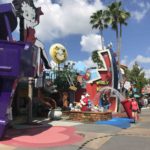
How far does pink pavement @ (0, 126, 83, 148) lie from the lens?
13121 mm

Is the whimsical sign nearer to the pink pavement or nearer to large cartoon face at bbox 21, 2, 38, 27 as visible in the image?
large cartoon face at bbox 21, 2, 38, 27

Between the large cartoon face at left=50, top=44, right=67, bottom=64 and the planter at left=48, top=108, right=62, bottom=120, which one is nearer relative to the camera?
the planter at left=48, top=108, right=62, bottom=120

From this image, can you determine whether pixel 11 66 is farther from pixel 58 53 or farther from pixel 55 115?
pixel 58 53

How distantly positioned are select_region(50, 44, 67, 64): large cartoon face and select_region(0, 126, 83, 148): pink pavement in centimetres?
1773

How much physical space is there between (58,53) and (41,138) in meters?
21.2

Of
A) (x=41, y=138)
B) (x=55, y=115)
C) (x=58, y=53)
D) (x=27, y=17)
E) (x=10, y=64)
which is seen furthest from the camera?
(x=58, y=53)

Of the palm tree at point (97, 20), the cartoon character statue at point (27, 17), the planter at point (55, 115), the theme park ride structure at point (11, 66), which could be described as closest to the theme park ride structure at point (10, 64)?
the theme park ride structure at point (11, 66)

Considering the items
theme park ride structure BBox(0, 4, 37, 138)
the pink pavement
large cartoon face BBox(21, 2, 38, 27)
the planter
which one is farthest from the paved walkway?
large cartoon face BBox(21, 2, 38, 27)

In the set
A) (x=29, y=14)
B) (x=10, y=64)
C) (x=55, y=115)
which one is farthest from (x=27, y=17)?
(x=10, y=64)

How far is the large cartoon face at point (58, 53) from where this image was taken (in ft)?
114

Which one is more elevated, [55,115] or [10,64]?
[10,64]

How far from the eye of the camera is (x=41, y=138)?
1461 centimetres

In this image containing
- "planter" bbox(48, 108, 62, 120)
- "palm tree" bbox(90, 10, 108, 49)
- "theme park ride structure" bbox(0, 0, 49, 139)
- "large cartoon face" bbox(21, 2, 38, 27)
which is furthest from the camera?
"palm tree" bbox(90, 10, 108, 49)

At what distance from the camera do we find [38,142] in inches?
532
